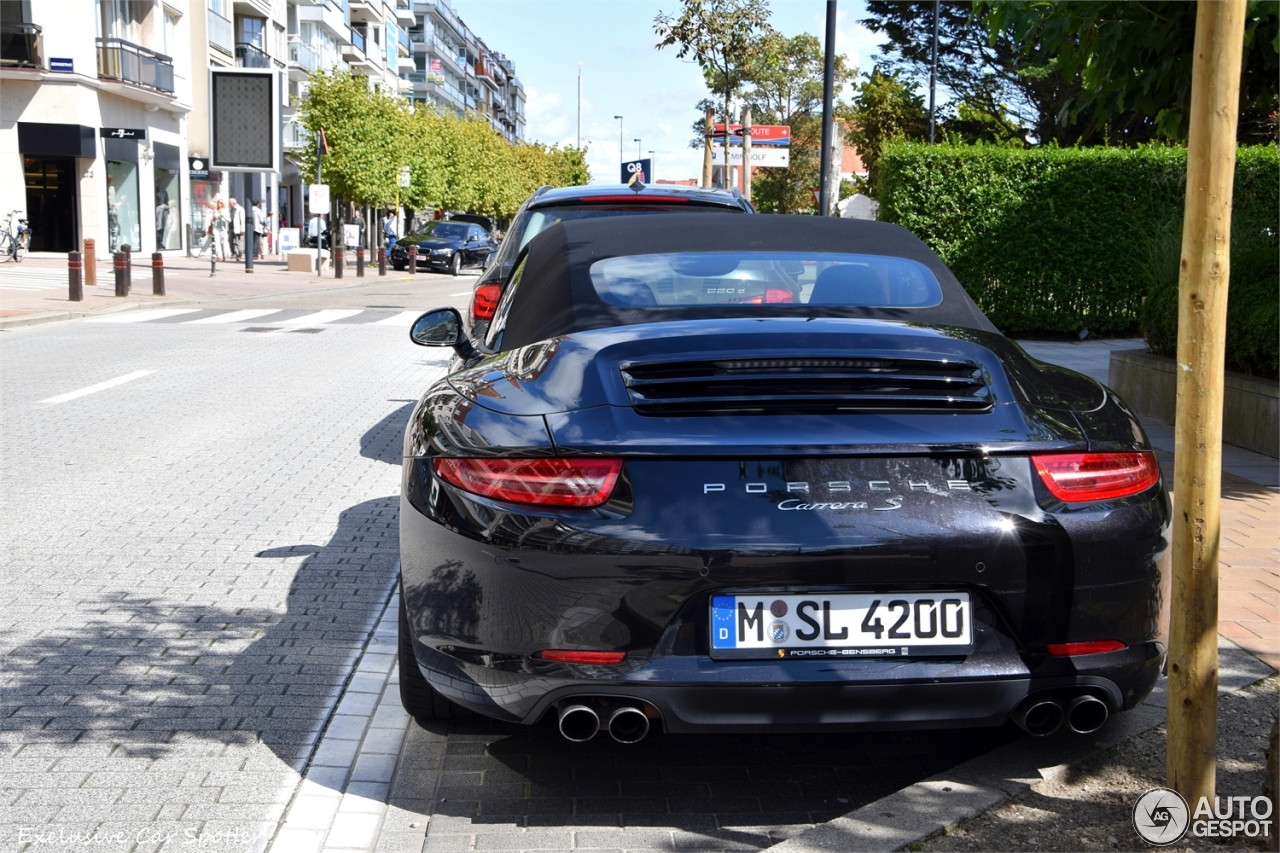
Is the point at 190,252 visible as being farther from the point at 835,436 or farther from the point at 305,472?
the point at 835,436

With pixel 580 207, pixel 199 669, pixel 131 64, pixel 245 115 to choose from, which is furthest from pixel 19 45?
pixel 199 669

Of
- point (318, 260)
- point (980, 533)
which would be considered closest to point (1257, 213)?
point (980, 533)

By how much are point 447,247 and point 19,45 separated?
13601 millimetres

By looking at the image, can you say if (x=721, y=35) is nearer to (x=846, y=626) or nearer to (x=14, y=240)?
(x=14, y=240)

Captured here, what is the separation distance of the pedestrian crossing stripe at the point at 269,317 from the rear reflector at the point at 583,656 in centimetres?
1748

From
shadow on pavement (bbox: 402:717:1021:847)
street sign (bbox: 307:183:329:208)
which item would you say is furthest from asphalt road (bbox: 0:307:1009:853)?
street sign (bbox: 307:183:329:208)

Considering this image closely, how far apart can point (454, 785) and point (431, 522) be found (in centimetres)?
75

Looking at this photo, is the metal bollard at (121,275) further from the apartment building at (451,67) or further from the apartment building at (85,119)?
the apartment building at (451,67)

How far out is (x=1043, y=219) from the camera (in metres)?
19.5

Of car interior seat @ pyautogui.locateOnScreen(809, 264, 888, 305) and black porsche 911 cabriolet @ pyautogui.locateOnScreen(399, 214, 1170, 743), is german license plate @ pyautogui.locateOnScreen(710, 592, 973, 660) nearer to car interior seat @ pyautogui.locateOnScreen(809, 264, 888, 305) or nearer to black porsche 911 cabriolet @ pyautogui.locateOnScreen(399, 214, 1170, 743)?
black porsche 911 cabriolet @ pyautogui.locateOnScreen(399, 214, 1170, 743)

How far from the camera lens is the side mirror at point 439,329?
16.9ft

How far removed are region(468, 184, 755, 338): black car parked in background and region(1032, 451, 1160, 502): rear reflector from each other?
16.1ft

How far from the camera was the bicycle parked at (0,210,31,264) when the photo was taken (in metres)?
35.7

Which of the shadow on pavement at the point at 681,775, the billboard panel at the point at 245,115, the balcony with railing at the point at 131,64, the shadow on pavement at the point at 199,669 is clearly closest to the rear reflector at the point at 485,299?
the shadow on pavement at the point at 199,669
